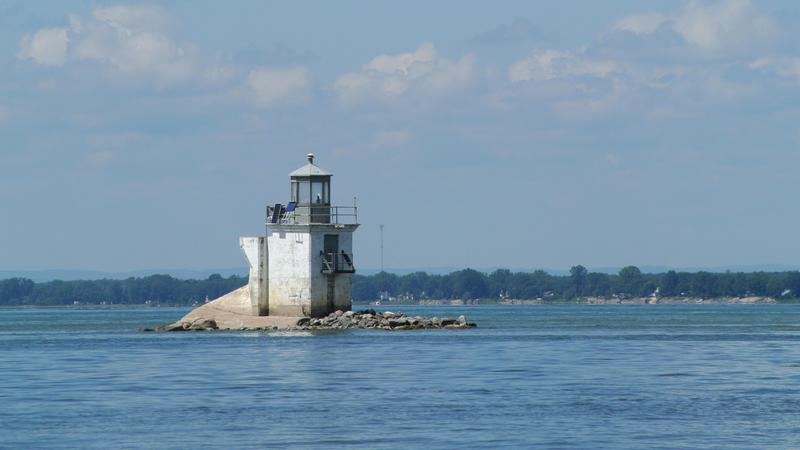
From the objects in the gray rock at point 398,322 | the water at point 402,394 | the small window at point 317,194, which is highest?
the small window at point 317,194

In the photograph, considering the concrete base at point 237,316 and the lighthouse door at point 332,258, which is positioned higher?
the lighthouse door at point 332,258

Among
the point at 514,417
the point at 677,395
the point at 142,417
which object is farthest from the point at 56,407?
the point at 677,395

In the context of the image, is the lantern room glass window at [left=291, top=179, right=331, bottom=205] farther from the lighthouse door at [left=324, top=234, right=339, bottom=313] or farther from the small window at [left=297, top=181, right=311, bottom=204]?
the lighthouse door at [left=324, top=234, right=339, bottom=313]

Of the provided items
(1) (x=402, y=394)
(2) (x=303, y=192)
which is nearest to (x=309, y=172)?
(2) (x=303, y=192)

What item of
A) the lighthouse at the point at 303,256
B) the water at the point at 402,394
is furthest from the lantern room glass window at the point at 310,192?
the water at the point at 402,394

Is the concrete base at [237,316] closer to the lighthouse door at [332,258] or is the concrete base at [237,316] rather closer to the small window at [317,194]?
the lighthouse door at [332,258]

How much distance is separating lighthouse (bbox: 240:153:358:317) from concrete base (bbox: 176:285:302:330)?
0.46 metres

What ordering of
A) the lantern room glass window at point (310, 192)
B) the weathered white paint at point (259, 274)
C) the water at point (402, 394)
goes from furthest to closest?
the lantern room glass window at point (310, 192), the weathered white paint at point (259, 274), the water at point (402, 394)

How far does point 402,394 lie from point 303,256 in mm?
31923

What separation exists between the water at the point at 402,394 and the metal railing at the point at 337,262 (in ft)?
24.7

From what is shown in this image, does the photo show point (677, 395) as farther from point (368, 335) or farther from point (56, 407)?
point (368, 335)

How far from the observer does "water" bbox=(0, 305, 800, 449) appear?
3312 cm

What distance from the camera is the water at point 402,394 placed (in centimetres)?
3312

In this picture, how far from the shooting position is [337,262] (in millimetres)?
73375
